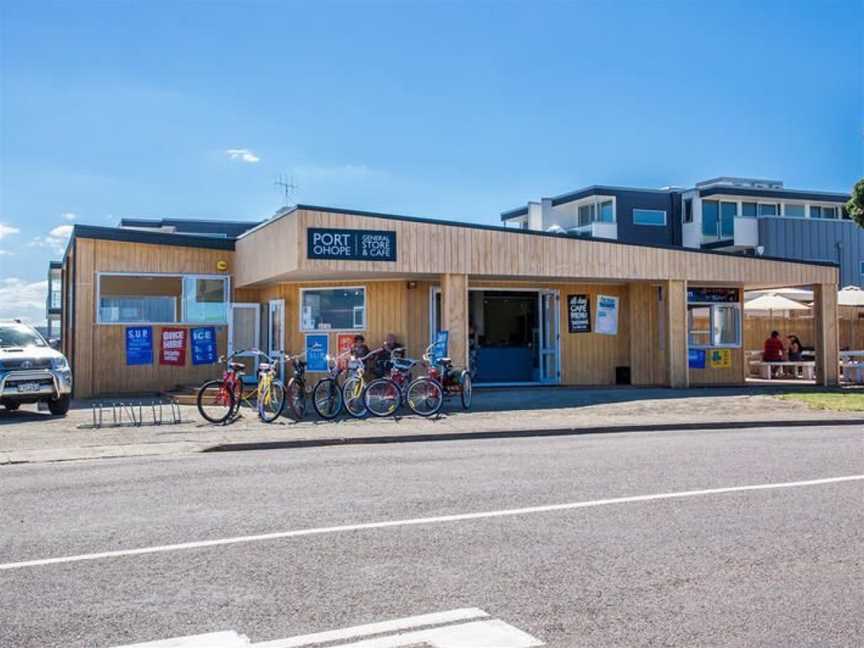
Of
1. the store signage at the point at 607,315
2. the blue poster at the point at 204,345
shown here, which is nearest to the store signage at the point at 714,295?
the store signage at the point at 607,315

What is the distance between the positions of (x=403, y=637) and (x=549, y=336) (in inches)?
674

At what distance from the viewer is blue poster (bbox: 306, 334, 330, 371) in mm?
19547

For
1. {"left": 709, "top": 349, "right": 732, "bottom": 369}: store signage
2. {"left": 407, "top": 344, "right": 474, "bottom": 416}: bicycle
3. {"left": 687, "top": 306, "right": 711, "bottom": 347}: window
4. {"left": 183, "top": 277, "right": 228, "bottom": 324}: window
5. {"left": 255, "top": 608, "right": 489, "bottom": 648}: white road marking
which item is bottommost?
{"left": 255, "top": 608, "right": 489, "bottom": 648}: white road marking

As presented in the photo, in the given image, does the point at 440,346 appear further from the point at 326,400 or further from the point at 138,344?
the point at 138,344

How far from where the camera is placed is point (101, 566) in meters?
5.61

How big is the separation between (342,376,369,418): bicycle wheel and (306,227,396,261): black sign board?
110 inches

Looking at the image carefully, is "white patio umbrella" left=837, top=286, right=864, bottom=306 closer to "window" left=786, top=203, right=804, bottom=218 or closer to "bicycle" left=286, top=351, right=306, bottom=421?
"bicycle" left=286, top=351, right=306, bottom=421

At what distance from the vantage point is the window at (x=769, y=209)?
4284cm

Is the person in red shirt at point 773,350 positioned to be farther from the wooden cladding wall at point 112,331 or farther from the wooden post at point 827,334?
the wooden cladding wall at point 112,331

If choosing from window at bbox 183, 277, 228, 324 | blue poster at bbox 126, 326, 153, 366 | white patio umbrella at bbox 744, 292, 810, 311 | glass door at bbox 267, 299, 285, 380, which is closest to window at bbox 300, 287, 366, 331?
glass door at bbox 267, 299, 285, 380

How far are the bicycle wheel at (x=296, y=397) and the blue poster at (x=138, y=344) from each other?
7.08 m

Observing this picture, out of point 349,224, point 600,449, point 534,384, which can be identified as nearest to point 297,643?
point 600,449

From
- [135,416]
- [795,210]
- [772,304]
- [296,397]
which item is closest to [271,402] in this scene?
[296,397]

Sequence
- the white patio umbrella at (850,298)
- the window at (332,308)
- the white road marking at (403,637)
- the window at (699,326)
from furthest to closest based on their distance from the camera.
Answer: the white patio umbrella at (850,298)
the window at (699,326)
the window at (332,308)
the white road marking at (403,637)
